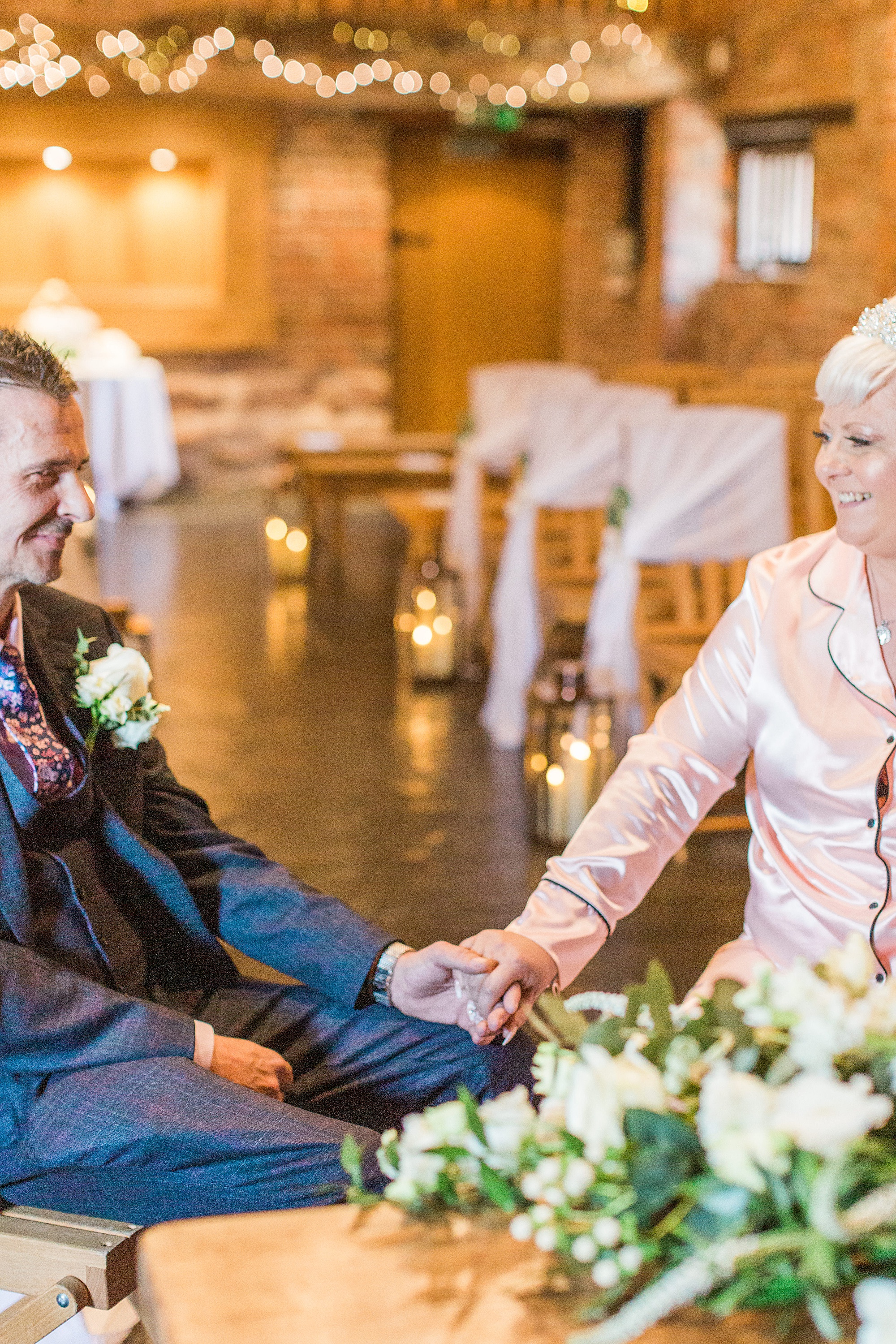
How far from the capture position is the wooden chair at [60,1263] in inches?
63.4

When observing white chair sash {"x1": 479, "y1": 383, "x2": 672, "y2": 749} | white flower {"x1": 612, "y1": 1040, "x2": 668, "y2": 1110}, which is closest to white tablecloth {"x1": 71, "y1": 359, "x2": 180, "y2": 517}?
white chair sash {"x1": 479, "y1": 383, "x2": 672, "y2": 749}

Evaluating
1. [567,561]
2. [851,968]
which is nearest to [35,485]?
[851,968]

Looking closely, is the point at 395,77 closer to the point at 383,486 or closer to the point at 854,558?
the point at 383,486

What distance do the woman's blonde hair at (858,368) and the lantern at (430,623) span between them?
385 centimetres

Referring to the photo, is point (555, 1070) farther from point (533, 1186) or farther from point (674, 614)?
point (674, 614)

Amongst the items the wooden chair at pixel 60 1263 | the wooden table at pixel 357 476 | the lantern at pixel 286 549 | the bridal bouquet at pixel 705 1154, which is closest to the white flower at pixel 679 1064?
the bridal bouquet at pixel 705 1154

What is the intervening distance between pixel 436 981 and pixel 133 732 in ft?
1.70

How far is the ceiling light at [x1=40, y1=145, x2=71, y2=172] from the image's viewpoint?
10375mm

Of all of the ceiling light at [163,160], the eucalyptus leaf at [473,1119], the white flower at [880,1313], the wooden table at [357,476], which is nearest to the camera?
the white flower at [880,1313]

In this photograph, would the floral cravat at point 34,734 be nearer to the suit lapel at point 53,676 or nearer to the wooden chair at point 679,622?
the suit lapel at point 53,676

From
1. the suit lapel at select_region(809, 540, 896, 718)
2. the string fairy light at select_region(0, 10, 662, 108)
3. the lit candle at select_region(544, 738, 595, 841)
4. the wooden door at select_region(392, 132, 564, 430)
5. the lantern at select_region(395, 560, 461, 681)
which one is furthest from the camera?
the wooden door at select_region(392, 132, 564, 430)

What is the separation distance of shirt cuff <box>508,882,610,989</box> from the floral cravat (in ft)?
1.90

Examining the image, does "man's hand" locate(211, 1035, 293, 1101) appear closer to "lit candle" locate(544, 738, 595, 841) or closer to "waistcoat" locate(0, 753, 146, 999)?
"waistcoat" locate(0, 753, 146, 999)

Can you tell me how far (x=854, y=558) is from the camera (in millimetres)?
1891
